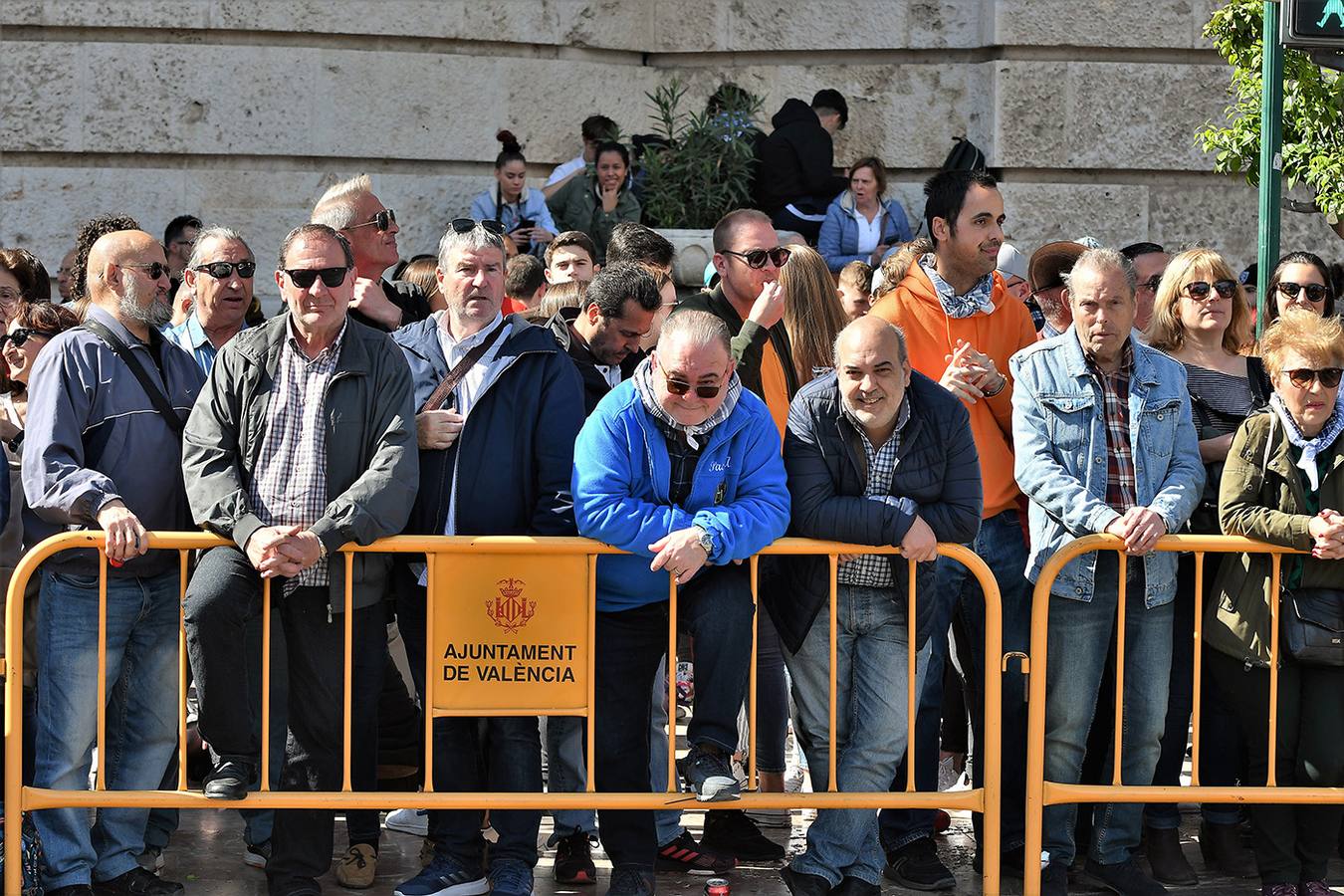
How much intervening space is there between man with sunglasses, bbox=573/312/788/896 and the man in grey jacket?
2.14ft

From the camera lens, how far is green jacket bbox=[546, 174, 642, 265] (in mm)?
10820

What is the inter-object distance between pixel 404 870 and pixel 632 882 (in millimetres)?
948

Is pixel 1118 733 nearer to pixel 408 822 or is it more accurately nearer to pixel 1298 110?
pixel 408 822

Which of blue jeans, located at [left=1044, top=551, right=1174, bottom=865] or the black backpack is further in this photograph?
the black backpack

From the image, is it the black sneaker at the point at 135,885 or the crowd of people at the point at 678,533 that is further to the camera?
the black sneaker at the point at 135,885

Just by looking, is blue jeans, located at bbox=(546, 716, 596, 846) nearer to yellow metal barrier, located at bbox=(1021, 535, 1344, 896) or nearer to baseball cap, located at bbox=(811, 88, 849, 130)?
yellow metal barrier, located at bbox=(1021, 535, 1344, 896)

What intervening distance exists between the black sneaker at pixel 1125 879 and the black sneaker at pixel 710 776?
4.43 ft

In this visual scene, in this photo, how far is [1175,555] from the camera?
18.6ft

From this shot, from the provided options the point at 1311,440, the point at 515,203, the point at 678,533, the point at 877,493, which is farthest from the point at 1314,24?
the point at 515,203

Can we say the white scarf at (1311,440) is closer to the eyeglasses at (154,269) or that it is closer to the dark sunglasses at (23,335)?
the eyeglasses at (154,269)

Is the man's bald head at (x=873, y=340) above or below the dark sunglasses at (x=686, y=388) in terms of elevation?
above

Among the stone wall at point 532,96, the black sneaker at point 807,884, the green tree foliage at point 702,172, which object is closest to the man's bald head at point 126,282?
the black sneaker at point 807,884

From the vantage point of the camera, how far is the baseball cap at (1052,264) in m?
6.74

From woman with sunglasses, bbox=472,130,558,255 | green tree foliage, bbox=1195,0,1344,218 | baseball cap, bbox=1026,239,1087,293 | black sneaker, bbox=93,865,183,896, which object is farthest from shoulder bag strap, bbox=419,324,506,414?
woman with sunglasses, bbox=472,130,558,255
